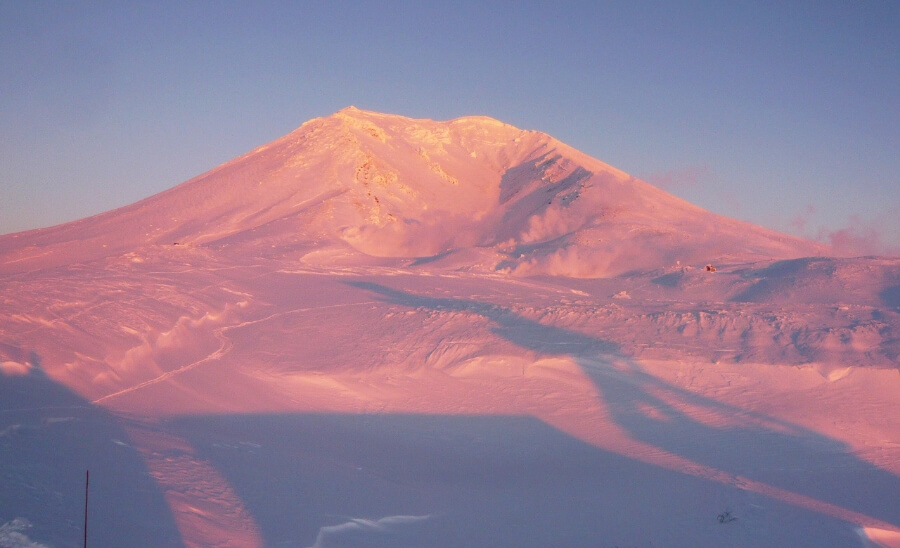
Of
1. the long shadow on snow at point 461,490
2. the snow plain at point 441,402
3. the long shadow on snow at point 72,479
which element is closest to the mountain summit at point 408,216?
the snow plain at point 441,402

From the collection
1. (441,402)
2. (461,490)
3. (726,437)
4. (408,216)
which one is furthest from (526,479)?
(408,216)

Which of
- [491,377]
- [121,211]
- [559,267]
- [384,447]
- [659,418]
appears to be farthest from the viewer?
[121,211]

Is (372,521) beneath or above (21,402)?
beneath

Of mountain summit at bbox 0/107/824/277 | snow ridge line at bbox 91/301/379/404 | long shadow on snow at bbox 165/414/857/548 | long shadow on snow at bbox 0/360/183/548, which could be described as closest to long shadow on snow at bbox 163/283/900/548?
long shadow on snow at bbox 165/414/857/548

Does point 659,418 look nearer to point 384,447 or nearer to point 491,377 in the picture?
point 491,377

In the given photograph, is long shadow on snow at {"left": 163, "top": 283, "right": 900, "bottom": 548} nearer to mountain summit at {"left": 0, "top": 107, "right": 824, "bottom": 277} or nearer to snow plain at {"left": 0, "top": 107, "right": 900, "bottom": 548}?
snow plain at {"left": 0, "top": 107, "right": 900, "bottom": 548}

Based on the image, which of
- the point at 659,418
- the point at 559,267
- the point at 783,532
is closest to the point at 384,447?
the point at 659,418
